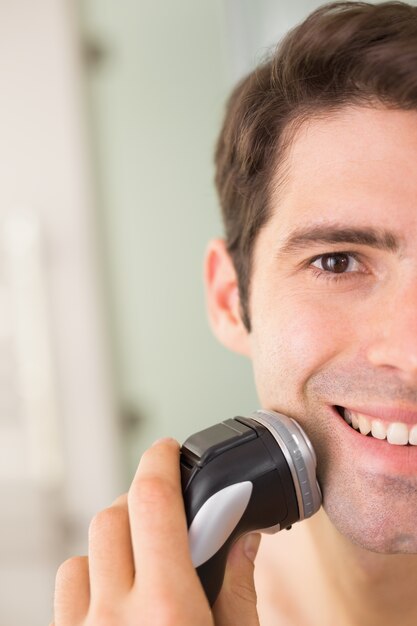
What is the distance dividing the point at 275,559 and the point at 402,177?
0.81 meters

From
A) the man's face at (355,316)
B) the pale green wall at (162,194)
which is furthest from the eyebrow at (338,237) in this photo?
the pale green wall at (162,194)

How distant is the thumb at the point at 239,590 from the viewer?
3.07 feet

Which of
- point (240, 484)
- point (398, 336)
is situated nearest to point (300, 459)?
point (240, 484)

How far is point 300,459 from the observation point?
0.97 meters

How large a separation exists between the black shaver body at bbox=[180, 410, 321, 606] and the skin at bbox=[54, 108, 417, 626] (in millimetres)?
30

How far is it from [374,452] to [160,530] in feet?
1.17

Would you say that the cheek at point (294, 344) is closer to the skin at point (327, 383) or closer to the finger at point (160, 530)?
the skin at point (327, 383)

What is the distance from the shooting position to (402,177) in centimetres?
100

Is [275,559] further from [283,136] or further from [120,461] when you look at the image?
[120,461]

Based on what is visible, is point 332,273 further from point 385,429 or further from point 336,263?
point 385,429

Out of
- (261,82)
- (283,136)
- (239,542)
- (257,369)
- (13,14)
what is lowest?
(239,542)

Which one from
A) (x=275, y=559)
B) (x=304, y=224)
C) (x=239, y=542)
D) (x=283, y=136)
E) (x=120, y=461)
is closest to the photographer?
(x=239, y=542)

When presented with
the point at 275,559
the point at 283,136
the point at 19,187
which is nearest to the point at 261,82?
the point at 283,136

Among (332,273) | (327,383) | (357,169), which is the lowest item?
(327,383)
